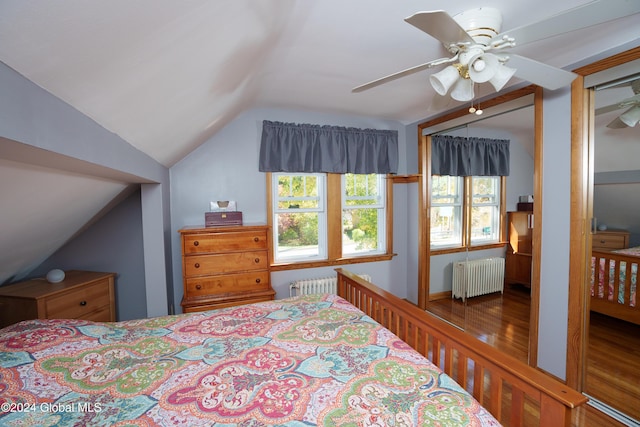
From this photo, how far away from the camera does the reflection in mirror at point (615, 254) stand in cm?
183

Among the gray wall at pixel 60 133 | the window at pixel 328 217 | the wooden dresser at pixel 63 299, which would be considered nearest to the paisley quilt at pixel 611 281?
the window at pixel 328 217

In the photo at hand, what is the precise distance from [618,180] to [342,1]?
2160mm

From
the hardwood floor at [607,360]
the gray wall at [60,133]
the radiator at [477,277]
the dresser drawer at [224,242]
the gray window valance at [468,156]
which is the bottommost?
the hardwood floor at [607,360]

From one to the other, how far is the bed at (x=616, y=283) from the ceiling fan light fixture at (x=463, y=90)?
1533 mm

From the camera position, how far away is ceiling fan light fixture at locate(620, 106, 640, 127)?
1779 millimetres

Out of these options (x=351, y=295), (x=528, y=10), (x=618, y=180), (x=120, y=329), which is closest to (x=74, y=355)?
(x=120, y=329)

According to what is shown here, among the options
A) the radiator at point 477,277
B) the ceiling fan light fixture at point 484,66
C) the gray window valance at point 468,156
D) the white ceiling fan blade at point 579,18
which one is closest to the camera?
the white ceiling fan blade at point 579,18

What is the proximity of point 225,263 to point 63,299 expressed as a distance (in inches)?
48.7

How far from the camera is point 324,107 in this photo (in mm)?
3074

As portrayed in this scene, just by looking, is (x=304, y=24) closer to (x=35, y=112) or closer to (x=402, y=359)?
(x=35, y=112)

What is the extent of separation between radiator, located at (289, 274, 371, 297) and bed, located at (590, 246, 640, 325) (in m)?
2.23

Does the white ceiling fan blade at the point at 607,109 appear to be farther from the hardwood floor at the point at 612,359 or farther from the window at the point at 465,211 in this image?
the hardwood floor at the point at 612,359

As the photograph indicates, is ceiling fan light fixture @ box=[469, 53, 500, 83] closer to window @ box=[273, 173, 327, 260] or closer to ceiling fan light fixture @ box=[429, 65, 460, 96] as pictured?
ceiling fan light fixture @ box=[429, 65, 460, 96]

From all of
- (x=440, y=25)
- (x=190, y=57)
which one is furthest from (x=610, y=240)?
(x=190, y=57)
